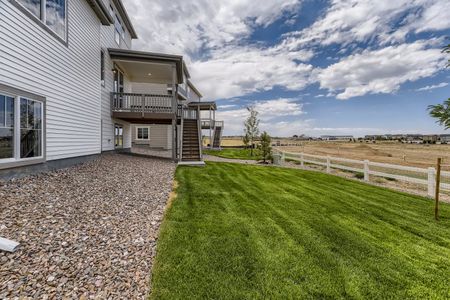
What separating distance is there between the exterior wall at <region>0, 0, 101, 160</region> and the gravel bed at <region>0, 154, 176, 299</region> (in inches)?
87.6

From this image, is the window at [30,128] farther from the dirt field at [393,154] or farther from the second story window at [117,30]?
the dirt field at [393,154]

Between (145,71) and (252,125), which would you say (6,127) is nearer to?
(145,71)

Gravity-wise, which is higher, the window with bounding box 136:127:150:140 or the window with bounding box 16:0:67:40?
the window with bounding box 16:0:67:40

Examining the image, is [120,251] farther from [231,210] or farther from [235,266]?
[231,210]

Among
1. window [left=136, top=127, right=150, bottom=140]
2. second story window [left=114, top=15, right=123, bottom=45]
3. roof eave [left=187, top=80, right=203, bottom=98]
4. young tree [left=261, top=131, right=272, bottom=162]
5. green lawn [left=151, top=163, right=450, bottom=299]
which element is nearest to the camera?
green lawn [left=151, top=163, right=450, bottom=299]

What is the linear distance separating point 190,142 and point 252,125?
1300cm

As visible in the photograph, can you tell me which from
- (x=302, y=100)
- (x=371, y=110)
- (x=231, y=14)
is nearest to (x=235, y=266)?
(x=231, y=14)

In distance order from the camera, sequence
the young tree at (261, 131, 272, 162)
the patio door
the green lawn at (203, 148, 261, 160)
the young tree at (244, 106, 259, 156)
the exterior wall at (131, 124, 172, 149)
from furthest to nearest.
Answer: the young tree at (244, 106, 259, 156) → the exterior wall at (131, 124, 172, 149) → the green lawn at (203, 148, 261, 160) → the young tree at (261, 131, 272, 162) → the patio door

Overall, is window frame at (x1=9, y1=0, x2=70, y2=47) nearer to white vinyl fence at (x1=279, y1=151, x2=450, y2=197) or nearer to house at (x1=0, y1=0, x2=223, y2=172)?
house at (x1=0, y1=0, x2=223, y2=172)

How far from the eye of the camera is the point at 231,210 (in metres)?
5.57

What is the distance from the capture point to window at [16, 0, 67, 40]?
602 centimetres

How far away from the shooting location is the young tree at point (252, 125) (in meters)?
25.4

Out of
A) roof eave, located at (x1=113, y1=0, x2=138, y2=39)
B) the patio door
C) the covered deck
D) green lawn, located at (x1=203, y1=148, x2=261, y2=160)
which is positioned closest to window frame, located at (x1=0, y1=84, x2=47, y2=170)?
the covered deck

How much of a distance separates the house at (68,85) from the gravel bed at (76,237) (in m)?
1.31
